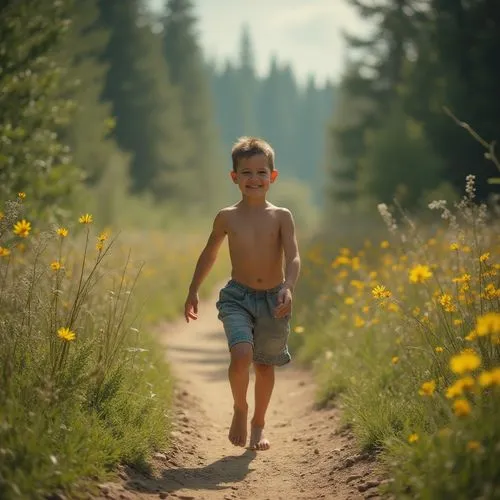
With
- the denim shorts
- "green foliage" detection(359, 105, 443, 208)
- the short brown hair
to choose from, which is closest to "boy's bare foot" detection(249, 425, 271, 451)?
the denim shorts

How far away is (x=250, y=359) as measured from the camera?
14.5 ft

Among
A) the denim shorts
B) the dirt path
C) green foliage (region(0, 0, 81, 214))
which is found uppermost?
green foliage (region(0, 0, 81, 214))

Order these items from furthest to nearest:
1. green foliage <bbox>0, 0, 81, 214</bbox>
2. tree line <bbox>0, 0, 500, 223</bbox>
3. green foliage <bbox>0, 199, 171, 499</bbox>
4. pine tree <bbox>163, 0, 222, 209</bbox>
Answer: pine tree <bbox>163, 0, 222, 209</bbox>
tree line <bbox>0, 0, 500, 223</bbox>
green foliage <bbox>0, 0, 81, 214</bbox>
green foliage <bbox>0, 199, 171, 499</bbox>

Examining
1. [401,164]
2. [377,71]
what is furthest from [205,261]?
[377,71]

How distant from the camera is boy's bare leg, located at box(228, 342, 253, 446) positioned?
14.4 ft

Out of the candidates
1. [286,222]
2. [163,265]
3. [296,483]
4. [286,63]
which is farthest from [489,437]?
[286,63]

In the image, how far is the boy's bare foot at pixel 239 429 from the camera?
14.7 ft

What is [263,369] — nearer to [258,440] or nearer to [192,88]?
[258,440]

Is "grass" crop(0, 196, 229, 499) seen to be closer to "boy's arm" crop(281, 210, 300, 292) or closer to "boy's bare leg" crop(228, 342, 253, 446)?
"boy's bare leg" crop(228, 342, 253, 446)

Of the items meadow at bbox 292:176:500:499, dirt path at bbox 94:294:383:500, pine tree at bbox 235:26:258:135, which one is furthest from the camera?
pine tree at bbox 235:26:258:135

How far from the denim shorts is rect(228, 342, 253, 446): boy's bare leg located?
0.23m

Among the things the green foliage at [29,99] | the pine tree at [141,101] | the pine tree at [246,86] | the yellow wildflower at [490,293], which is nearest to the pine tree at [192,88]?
the pine tree at [141,101]

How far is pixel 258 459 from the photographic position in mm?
4500

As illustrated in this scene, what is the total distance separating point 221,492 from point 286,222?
178 cm
